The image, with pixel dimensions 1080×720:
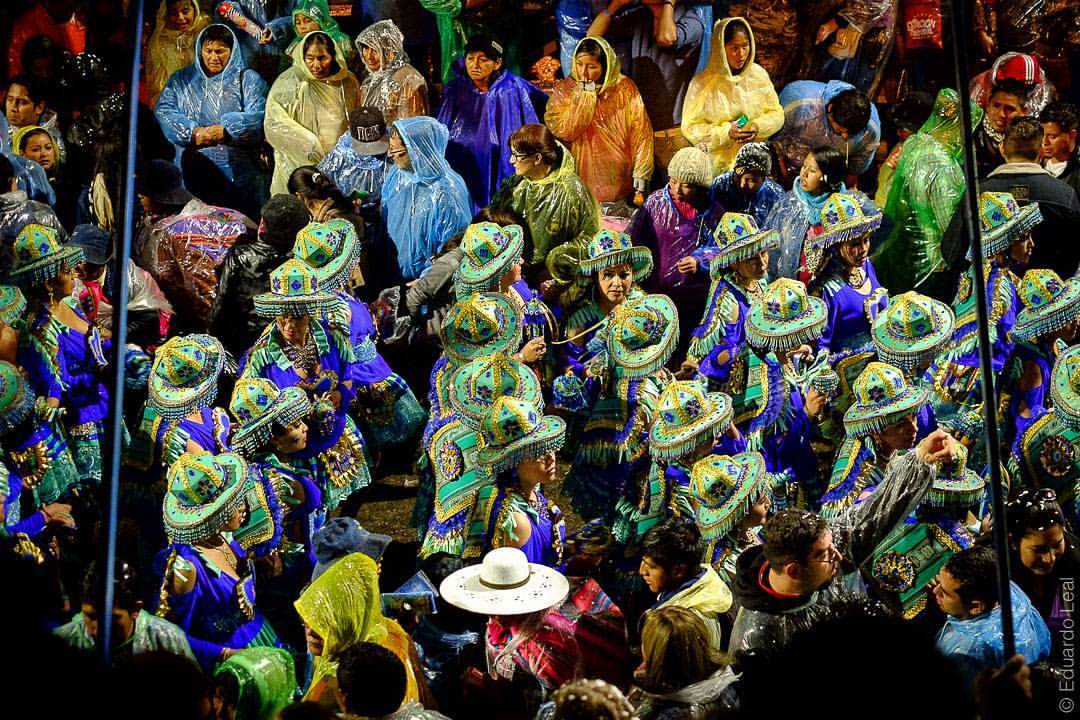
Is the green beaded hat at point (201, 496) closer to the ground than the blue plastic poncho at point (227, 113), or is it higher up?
closer to the ground

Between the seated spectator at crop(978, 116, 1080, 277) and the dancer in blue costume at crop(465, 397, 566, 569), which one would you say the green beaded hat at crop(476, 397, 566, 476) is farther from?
the seated spectator at crop(978, 116, 1080, 277)

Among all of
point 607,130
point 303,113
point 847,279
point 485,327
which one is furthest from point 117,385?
point 847,279

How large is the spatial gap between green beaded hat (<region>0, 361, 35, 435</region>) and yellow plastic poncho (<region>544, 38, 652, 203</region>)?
2.76m

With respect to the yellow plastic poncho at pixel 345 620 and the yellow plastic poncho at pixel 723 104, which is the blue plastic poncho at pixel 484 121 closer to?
the yellow plastic poncho at pixel 723 104

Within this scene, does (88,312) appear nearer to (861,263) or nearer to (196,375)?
(196,375)

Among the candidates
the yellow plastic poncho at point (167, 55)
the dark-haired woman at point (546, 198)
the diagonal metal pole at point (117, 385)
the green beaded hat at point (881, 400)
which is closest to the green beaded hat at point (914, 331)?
the green beaded hat at point (881, 400)

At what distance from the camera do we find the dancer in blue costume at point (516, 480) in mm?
7148

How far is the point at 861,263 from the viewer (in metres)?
7.89

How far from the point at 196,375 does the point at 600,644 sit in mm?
2207

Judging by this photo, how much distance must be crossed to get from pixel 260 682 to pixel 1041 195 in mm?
4281

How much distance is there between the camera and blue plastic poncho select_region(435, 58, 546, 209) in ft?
25.8

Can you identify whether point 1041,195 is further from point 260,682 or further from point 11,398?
point 11,398

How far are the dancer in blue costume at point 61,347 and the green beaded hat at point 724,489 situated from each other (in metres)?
2.82

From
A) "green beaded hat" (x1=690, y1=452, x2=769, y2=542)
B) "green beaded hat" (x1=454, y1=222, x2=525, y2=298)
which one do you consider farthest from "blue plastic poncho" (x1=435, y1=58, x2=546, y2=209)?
"green beaded hat" (x1=690, y1=452, x2=769, y2=542)
